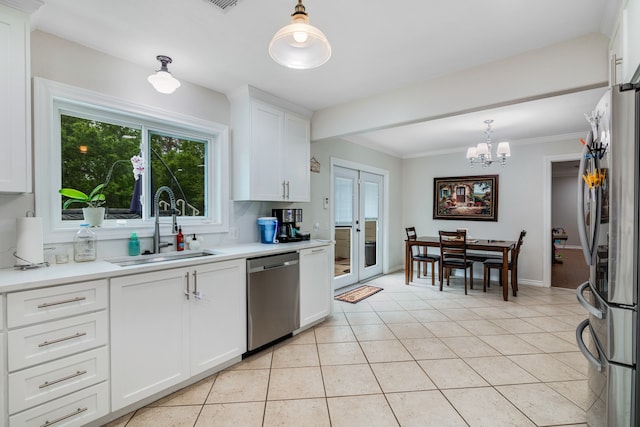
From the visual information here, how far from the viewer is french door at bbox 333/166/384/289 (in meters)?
4.76

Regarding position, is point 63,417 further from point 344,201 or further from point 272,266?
point 344,201

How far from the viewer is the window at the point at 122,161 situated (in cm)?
201

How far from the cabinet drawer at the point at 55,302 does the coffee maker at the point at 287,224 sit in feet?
5.84

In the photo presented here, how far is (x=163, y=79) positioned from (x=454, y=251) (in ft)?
14.5

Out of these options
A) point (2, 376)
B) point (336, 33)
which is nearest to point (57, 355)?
point (2, 376)

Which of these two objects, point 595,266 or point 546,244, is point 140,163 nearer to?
point 595,266

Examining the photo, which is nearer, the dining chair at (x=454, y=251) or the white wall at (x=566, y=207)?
the dining chair at (x=454, y=251)

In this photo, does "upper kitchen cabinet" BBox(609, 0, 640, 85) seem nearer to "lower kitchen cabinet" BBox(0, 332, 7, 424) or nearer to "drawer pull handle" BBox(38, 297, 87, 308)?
"drawer pull handle" BBox(38, 297, 87, 308)

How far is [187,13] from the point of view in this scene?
5.93 feet

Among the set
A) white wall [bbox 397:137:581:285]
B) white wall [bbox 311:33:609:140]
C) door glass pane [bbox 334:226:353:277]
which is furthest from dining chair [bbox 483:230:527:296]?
white wall [bbox 311:33:609:140]

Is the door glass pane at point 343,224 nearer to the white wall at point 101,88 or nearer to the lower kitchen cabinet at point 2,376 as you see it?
the white wall at point 101,88

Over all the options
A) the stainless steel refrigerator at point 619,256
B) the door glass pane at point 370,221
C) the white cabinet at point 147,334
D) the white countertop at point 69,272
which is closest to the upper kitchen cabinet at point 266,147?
the white countertop at point 69,272

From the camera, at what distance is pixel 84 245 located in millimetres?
2066

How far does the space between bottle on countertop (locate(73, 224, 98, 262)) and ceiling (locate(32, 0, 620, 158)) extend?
4.49 ft
